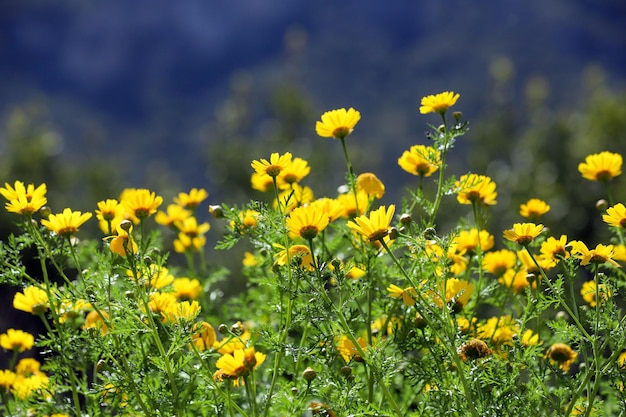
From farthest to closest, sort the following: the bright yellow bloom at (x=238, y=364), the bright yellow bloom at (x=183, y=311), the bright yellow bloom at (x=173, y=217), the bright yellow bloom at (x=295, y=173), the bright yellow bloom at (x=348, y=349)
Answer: the bright yellow bloom at (x=173, y=217), the bright yellow bloom at (x=295, y=173), the bright yellow bloom at (x=348, y=349), the bright yellow bloom at (x=183, y=311), the bright yellow bloom at (x=238, y=364)

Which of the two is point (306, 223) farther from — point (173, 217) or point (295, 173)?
point (173, 217)

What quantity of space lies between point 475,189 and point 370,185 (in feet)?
1.04

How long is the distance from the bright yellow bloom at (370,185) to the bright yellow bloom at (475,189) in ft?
0.80

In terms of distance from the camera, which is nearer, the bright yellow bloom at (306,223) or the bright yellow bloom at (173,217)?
the bright yellow bloom at (306,223)

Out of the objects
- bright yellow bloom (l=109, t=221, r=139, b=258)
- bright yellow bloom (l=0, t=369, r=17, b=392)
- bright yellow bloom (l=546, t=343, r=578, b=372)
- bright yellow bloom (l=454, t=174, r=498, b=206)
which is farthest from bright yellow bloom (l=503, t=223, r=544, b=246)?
bright yellow bloom (l=0, t=369, r=17, b=392)

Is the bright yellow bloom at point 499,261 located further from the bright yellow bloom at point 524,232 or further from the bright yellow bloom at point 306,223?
the bright yellow bloom at point 306,223

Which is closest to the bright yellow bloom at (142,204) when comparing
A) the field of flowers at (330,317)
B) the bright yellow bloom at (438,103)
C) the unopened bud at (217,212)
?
the field of flowers at (330,317)

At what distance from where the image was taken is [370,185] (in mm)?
2127

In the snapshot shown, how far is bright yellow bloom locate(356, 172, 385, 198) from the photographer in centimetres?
212

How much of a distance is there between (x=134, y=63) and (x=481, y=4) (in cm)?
5356

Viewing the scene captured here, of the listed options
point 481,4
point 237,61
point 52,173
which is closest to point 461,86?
point 481,4

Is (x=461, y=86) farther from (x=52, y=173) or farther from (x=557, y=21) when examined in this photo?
(x=52, y=173)

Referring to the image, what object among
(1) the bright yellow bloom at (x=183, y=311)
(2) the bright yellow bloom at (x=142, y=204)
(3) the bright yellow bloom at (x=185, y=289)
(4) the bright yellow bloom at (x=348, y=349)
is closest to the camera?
(1) the bright yellow bloom at (x=183, y=311)

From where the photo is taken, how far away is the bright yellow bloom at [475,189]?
6.46 ft
